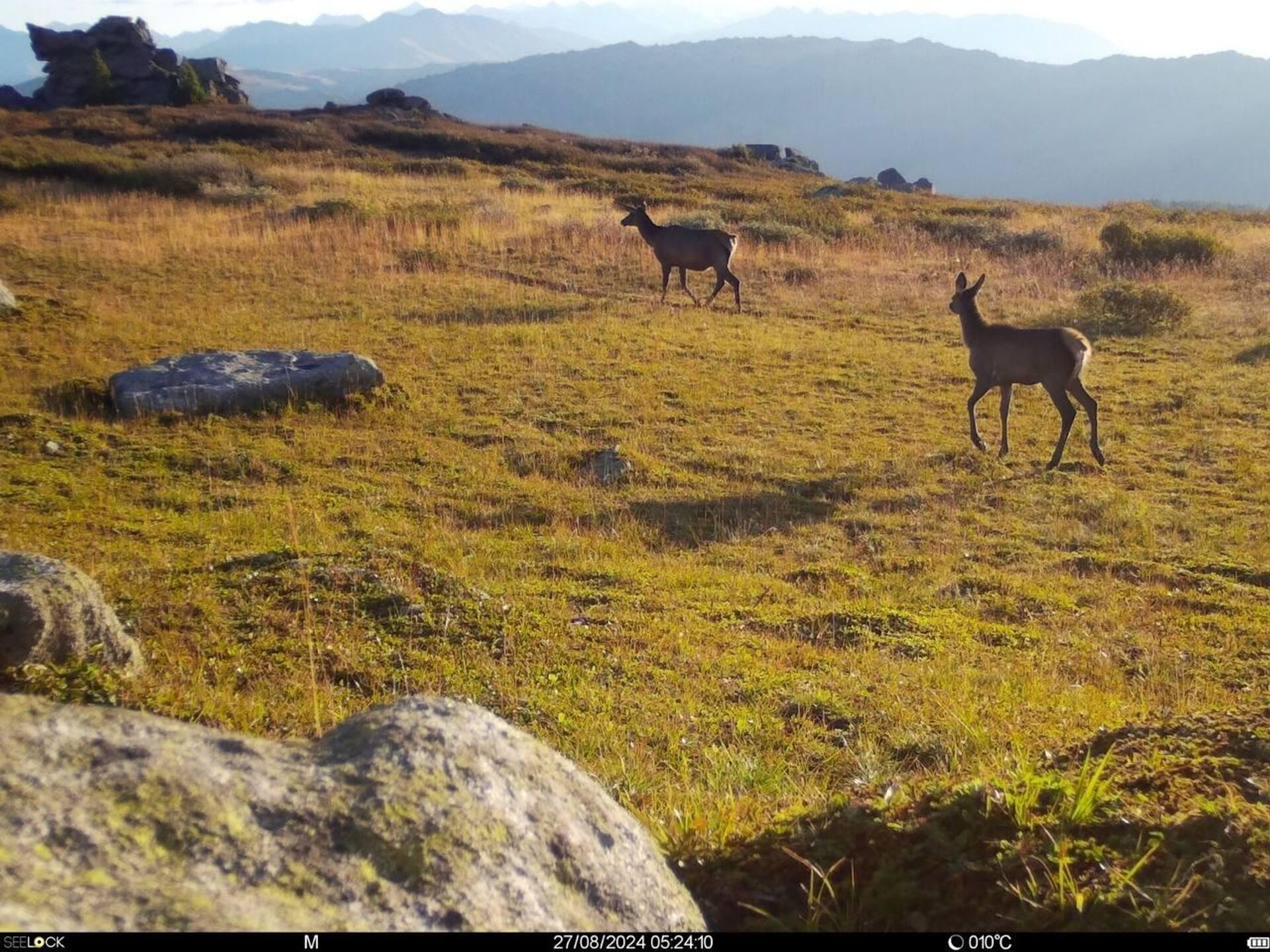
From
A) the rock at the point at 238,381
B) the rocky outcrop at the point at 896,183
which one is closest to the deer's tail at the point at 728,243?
the rock at the point at 238,381

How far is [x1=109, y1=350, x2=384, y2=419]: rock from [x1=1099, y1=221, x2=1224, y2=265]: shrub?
20014 millimetres

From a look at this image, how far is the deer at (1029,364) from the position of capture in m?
11.2

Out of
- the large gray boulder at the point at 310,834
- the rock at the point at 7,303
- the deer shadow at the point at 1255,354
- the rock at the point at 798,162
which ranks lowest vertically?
the rock at the point at 7,303

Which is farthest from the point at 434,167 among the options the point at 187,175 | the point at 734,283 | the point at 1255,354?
the point at 1255,354

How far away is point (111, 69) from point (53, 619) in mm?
67541

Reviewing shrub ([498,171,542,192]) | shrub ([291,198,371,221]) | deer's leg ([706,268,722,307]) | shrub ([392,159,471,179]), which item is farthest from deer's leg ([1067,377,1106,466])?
shrub ([392,159,471,179])

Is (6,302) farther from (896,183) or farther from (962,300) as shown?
(896,183)

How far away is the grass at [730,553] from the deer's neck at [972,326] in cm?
123

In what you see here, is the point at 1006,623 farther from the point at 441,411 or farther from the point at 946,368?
the point at 946,368

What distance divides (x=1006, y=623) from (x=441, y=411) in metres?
7.33

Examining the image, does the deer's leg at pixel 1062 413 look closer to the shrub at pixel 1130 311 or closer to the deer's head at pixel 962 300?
the deer's head at pixel 962 300

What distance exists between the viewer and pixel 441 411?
11992 millimetres
